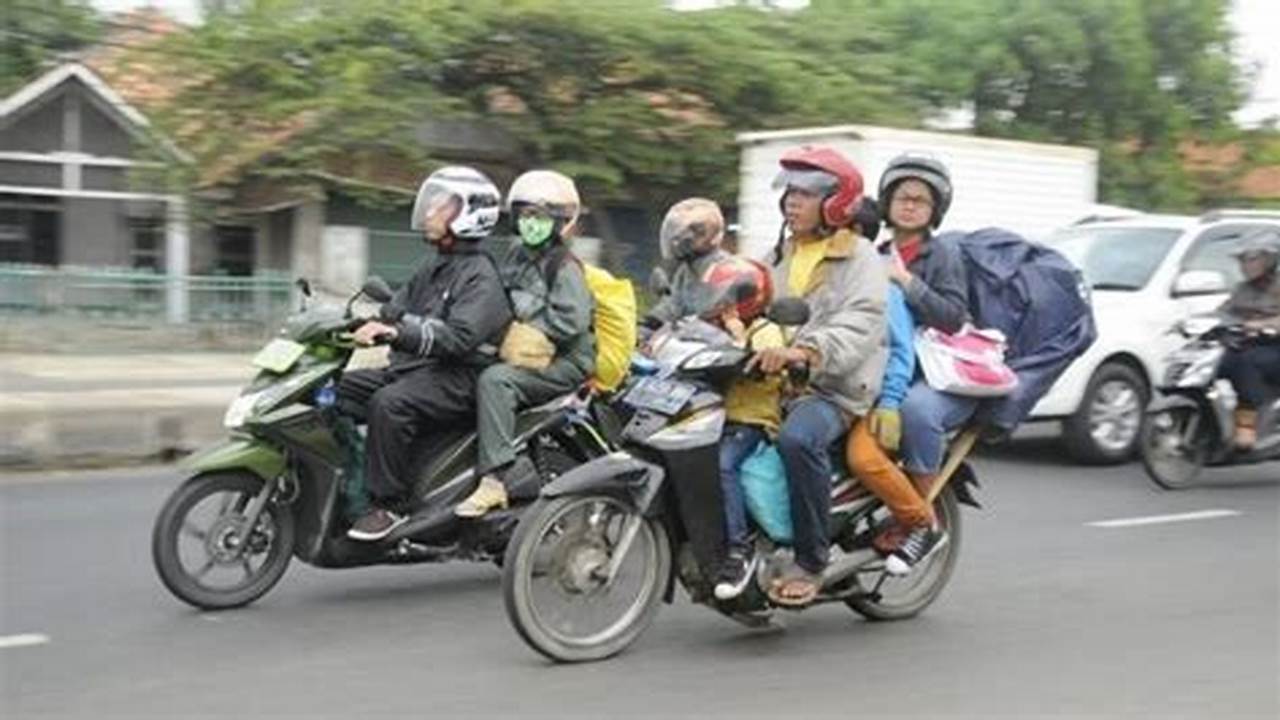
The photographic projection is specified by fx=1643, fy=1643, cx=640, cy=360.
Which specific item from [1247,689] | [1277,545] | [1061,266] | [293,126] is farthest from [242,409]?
[293,126]

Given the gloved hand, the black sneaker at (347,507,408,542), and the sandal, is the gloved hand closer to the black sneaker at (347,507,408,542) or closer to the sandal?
the sandal

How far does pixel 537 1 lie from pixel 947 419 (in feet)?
57.8

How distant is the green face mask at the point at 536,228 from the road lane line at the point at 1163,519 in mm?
3942

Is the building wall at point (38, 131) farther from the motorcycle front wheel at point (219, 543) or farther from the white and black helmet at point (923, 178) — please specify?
the white and black helmet at point (923, 178)

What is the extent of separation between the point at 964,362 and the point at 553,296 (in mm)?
1644

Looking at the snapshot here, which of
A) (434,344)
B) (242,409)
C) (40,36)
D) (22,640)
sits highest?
(40,36)

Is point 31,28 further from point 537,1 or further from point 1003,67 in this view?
point 1003,67

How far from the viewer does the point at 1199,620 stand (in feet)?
21.7

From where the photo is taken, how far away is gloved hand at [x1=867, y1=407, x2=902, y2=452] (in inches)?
235

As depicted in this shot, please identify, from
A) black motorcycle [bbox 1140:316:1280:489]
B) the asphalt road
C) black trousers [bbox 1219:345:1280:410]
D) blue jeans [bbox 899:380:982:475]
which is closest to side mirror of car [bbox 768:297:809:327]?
blue jeans [bbox 899:380:982:475]

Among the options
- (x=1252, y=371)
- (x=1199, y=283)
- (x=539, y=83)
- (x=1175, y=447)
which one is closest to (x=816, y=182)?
(x=1175, y=447)

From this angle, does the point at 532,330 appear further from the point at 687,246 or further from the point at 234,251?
the point at 234,251

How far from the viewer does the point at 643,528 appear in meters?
5.73

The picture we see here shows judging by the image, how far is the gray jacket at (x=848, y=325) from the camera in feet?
18.5
